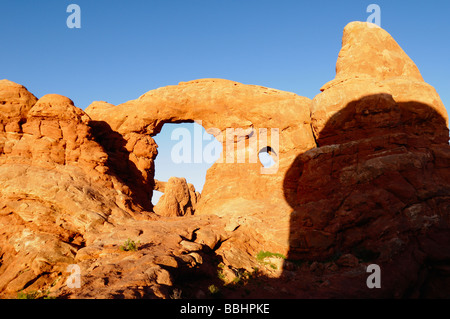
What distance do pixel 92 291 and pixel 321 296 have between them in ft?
28.9

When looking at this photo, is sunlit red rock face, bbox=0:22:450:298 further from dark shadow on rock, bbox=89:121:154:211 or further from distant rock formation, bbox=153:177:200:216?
distant rock formation, bbox=153:177:200:216

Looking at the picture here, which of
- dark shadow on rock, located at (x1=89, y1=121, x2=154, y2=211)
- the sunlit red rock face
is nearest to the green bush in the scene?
the sunlit red rock face

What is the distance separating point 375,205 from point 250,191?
8.21 m

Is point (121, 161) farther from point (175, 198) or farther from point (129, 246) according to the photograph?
point (175, 198)

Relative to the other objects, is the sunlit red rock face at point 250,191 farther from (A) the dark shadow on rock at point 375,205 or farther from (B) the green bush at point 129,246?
(B) the green bush at point 129,246

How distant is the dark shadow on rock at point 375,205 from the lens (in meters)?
14.1

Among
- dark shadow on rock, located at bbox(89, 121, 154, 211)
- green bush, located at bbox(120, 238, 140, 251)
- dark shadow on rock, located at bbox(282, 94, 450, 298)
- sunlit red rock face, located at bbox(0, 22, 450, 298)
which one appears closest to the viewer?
green bush, located at bbox(120, 238, 140, 251)

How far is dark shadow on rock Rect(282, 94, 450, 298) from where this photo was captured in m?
14.1

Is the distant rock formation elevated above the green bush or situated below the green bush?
above

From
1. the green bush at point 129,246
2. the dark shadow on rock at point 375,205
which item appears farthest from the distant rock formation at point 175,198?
the green bush at point 129,246

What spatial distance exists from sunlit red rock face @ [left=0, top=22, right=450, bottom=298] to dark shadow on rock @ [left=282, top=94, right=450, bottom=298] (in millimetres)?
63

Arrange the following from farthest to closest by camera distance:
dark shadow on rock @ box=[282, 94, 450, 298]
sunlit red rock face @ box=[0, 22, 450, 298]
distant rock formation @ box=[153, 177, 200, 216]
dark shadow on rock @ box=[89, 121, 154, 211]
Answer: distant rock formation @ box=[153, 177, 200, 216] → dark shadow on rock @ box=[89, 121, 154, 211] → dark shadow on rock @ box=[282, 94, 450, 298] → sunlit red rock face @ box=[0, 22, 450, 298]

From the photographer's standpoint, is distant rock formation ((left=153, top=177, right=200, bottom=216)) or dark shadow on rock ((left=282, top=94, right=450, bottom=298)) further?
distant rock formation ((left=153, top=177, right=200, bottom=216))
